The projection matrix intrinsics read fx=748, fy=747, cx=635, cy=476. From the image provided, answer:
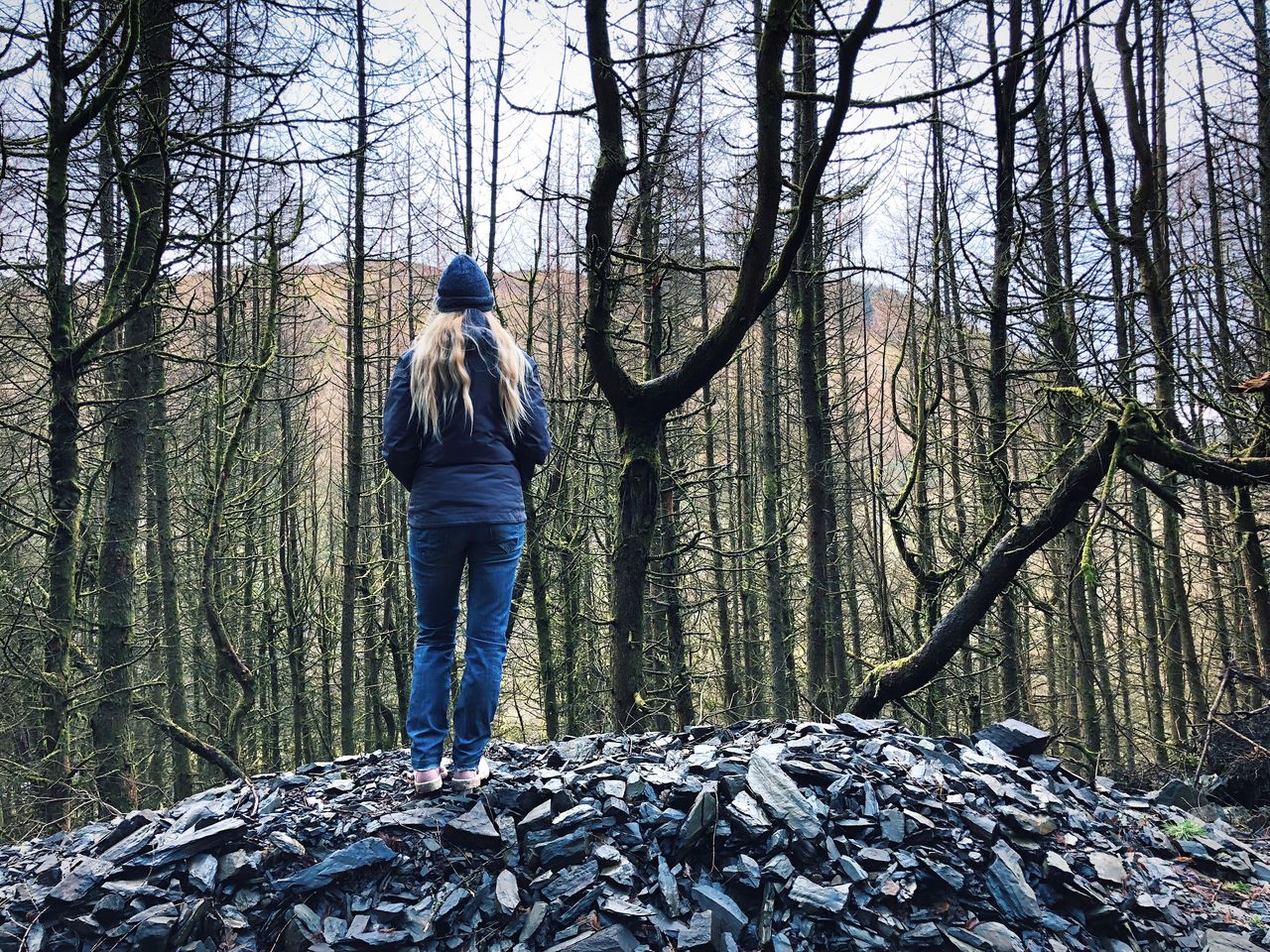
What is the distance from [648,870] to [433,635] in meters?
1.50

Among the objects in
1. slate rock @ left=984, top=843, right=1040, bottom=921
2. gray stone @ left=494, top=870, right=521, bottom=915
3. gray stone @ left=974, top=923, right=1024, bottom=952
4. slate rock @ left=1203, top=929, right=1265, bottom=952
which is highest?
gray stone @ left=494, top=870, right=521, bottom=915

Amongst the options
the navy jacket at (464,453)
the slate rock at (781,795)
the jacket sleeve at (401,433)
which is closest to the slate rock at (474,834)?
the slate rock at (781,795)

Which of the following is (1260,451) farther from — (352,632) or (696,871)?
(352,632)

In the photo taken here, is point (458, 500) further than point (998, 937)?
Yes

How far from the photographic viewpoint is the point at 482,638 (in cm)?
366

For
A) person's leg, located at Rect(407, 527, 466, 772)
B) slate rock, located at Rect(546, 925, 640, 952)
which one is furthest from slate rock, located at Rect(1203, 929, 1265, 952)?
person's leg, located at Rect(407, 527, 466, 772)

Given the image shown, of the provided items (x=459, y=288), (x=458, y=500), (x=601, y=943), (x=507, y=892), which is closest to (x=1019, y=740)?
(x=601, y=943)

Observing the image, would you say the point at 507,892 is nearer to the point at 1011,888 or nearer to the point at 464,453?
the point at 464,453

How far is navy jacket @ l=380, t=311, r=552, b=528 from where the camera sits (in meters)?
3.57

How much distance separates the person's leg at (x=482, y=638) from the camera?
143 inches

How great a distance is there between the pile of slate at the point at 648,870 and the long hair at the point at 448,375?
1806 millimetres

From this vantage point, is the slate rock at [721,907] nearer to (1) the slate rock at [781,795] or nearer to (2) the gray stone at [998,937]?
(1) the slate rock at [781,795]

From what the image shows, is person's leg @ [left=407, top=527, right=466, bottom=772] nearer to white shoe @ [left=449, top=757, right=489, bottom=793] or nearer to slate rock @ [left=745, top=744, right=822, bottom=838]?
white shoe @ [left=449, top=757, right=489, bottom=793]

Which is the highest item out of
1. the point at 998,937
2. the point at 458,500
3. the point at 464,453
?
the point at 464,453
